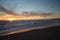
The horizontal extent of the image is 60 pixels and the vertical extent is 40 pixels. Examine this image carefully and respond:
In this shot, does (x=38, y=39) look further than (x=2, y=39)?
Yes

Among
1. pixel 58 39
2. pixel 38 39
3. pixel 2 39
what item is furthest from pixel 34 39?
pixel 2 39

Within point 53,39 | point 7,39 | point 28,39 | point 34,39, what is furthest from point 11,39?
point 53,39

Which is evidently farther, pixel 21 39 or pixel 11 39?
pixel 21 39

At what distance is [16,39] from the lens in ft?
14.6

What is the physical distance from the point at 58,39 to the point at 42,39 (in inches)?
30.1

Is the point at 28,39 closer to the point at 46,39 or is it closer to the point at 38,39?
the point at 38,39

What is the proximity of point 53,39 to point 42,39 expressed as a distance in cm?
53

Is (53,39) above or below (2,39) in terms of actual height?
below

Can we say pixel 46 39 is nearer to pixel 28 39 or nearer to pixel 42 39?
pixel 42 39

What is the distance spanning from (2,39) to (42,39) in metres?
1.88

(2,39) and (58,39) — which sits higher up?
(2,39)

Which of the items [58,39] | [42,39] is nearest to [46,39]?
[42,39]

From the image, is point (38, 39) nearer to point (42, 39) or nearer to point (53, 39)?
point (42, 39)

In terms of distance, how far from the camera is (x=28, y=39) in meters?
4.53
